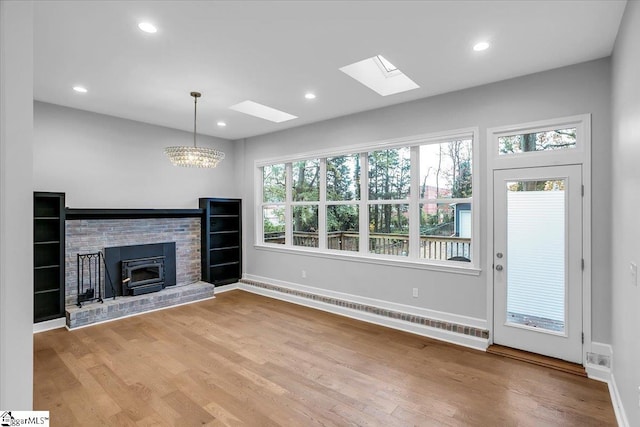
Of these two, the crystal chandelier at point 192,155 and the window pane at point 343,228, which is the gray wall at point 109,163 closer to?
the crystal chandelier at point 192,155

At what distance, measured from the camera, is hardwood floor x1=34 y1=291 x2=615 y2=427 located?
2.41 meters

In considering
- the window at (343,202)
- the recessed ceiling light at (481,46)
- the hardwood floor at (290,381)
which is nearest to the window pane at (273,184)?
the window at (343,202)

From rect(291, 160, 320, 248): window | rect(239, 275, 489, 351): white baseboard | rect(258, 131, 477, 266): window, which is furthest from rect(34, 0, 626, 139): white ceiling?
rect(239, 275, 489, 351): white baseboard

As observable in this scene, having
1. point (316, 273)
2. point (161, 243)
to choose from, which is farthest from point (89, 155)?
point (316, 273)

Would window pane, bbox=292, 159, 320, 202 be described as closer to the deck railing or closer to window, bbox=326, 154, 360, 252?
window, bbox=326, 154, 360, 252

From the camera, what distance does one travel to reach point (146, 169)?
17.6 ft

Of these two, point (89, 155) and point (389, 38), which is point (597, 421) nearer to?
point (389, 38)

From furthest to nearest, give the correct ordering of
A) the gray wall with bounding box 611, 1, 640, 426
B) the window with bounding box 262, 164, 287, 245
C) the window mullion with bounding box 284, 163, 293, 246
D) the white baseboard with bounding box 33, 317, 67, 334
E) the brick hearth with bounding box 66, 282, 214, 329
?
the window with bounding box 262, 164, 287, 245 → the window mullion with bounding box 284, 163, 293, 246 → the brick hearth with bounding box 66, 282, 214, 329 → the white baseboard with bounding box 33, 317, 67, 334 → the gray wall with bounding box 611, 1, 640, 426

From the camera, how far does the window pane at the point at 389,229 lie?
14.5 feet

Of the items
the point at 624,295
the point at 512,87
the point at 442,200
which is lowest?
the point at 624,295

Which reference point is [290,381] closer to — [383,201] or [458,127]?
[383,201]

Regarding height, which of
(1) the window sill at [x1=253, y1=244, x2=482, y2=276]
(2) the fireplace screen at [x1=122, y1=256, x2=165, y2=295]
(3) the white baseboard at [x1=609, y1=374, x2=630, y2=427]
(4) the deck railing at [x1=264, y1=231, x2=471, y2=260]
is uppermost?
(4) the deck railing at [x1=264, y1=231, x2=471, y2=260]

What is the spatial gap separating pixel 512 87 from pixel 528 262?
1874mm

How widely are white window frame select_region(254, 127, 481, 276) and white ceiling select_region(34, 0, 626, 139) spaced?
0.58 m
